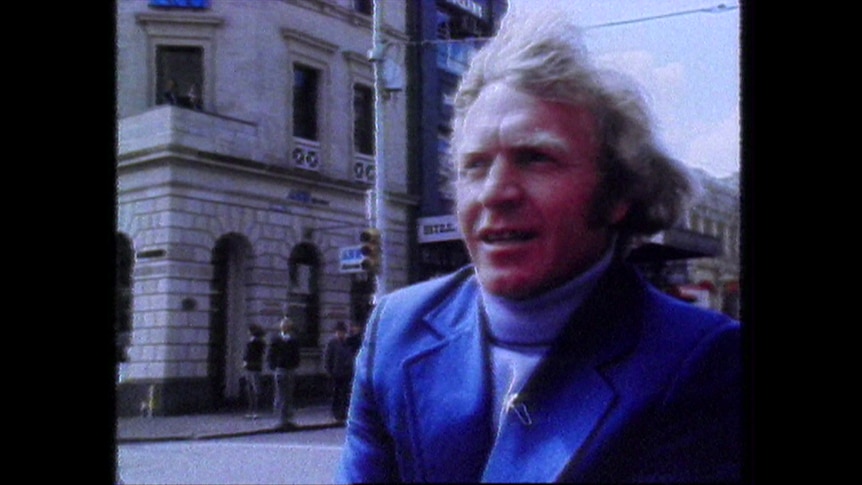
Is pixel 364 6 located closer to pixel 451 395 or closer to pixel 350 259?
pixel 350 259

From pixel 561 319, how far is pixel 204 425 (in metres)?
0.75

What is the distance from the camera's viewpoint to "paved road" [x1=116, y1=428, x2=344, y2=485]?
5.22ft

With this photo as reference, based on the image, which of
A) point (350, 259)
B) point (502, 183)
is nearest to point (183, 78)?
point (350, 259)

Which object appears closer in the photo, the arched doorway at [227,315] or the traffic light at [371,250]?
the traffic light at [371,250]

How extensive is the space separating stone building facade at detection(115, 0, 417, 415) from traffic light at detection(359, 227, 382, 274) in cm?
2

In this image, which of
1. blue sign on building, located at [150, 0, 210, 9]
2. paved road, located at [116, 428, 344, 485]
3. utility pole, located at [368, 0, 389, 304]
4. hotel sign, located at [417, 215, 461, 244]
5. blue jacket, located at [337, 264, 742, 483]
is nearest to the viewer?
blue jacket, located at [337, 264, 742, 483]

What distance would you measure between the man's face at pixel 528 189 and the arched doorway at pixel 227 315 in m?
0.43

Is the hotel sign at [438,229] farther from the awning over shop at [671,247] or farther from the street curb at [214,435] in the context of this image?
the street curb at [214,435]

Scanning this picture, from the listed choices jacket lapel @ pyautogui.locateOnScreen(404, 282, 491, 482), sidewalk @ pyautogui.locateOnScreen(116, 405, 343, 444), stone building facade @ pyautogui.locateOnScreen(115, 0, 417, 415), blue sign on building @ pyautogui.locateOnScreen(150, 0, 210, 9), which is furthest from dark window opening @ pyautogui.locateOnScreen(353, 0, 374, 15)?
sidewalk @ pyautogui.locateOnScreen(116, 405, 343, 444)

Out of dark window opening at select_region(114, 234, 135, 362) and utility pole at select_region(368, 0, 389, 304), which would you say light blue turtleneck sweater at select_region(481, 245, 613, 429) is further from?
dark window opening at select_region(114, 234, 135, 362)

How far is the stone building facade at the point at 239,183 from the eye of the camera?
4.63 ft

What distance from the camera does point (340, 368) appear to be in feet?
4.38

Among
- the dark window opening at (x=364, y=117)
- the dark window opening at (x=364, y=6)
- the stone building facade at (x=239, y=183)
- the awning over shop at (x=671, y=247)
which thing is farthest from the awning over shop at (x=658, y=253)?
the dark window opening at (x=364, y=6)

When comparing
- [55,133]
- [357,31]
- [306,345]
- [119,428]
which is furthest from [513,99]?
[55,133]
